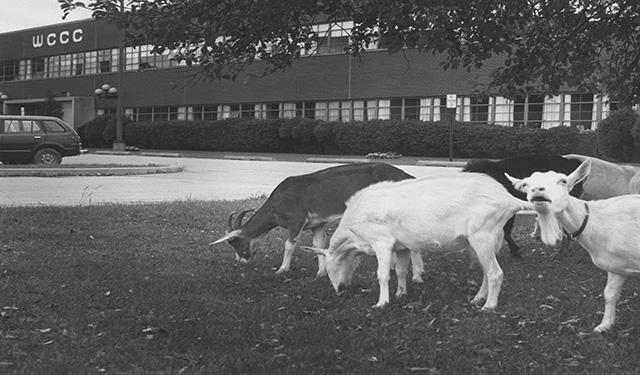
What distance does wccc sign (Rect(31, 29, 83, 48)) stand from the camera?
63.5 m

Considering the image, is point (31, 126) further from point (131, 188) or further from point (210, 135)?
point (210, 135)

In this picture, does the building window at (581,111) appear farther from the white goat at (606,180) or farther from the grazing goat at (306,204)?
the grazing goat at (306,204)

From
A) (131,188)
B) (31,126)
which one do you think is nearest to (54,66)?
(31,126)

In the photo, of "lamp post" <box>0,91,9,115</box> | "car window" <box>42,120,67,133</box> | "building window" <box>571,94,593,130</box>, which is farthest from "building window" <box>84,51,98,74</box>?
"car window" <box>42,120,67,133</box>

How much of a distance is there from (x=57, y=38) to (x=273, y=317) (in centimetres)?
6327

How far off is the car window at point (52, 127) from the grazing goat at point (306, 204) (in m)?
18.3

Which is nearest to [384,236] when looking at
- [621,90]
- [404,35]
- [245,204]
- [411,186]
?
[411,186]

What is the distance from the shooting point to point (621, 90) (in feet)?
37.5

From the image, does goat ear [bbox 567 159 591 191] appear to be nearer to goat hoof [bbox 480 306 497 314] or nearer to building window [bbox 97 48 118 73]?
goat hoof [bbox 480 306 497 314]

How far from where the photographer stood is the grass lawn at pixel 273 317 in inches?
214

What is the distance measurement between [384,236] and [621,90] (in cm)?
592

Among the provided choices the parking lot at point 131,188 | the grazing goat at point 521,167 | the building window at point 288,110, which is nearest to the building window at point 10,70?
the building window at point 288,110

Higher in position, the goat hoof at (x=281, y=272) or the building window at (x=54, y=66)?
the building window at (x=54, y=66)

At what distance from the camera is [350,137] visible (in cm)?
4241
